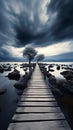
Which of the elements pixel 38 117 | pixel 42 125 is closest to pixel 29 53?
pixel 38 117

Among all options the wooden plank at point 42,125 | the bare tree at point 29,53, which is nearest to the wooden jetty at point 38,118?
the wooden plank at point 42,125

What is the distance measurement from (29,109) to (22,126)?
144 centimetres

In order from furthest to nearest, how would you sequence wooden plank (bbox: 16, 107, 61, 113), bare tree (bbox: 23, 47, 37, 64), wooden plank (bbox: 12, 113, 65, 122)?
bare tree (bbox: 23, 47, 37, 64)
wooden plank (bbox: 16, 107, 61, 113)
wooden plank (bbox: 12, 113, 65, 122)

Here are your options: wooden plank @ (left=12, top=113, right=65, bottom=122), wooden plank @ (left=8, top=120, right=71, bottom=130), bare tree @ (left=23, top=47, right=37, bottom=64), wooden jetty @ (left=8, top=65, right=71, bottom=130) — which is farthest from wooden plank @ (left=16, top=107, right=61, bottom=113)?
bare tree @ (left=23, top=47, right=37, bottom=64)

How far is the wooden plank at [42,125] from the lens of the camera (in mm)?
4379

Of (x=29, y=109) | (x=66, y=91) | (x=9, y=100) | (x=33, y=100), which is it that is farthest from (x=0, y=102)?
(x=66, y=91)

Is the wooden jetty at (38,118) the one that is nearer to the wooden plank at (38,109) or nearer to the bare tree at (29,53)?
the wooden plank at (38,109)

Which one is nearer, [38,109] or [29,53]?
[38,109]

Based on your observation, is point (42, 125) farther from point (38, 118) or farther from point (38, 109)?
point (38, 109)

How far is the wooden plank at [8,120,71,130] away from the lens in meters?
4.38

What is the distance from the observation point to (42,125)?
458cm

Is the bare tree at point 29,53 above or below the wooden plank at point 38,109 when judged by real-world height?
above

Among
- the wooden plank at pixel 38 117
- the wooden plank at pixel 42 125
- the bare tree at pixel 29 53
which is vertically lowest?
the wooden plank at pixel 42 125

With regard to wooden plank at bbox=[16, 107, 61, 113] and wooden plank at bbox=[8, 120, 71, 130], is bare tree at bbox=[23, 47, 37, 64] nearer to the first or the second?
A: wooden plank at bbox=[16, 107, 61, 113]
